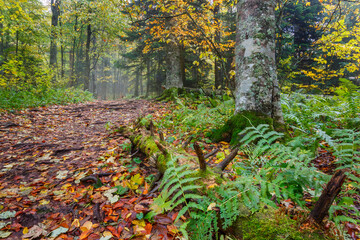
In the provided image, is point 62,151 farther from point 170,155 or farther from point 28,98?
point 28,98

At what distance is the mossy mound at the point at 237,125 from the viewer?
Result: 3.00m

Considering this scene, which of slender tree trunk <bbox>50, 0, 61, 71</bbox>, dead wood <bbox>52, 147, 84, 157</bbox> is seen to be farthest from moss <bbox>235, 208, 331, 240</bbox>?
slender tree trunk <bbox>50, 0, 61, 71</bbox>

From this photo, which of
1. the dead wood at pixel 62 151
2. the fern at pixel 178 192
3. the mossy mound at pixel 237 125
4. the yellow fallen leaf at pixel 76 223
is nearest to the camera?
the fern at pixel 178 192

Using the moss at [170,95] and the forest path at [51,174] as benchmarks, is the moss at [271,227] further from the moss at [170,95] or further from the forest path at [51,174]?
the moss at [170,95]

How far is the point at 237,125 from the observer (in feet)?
10.7

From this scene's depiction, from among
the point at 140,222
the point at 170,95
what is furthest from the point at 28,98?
the point at 140,222

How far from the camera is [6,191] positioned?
2.31 meters

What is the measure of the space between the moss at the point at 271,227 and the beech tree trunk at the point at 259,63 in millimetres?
2271

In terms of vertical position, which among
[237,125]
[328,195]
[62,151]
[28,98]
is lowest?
[62,151]

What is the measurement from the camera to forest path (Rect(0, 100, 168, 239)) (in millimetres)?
1770

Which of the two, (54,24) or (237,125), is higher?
(54,24)

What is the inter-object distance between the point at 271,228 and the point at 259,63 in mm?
2823

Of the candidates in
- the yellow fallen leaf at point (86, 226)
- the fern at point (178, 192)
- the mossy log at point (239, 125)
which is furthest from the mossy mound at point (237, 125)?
the yellow fallen leaf at point (86, 226)

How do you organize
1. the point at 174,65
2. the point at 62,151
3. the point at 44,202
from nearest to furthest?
the point at 44,202 → the point at 62,151 → the point at 174,65
